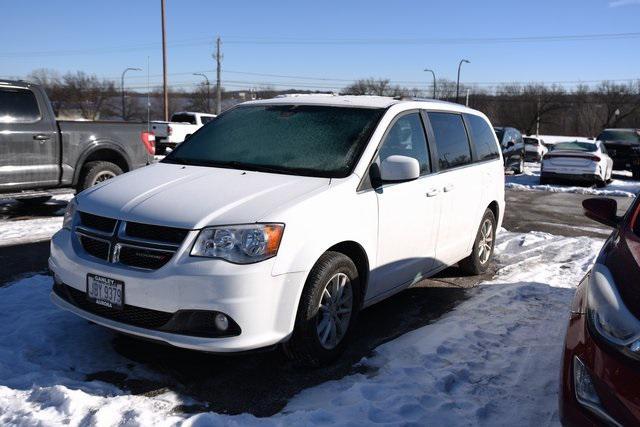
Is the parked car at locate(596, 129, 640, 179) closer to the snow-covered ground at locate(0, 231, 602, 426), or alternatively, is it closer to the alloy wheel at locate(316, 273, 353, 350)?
the snow-covered ground at locate(0, 231, 602, 426)

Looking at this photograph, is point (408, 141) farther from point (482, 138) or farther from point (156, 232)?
point (156, 232)

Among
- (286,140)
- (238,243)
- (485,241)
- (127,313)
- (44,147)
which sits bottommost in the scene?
(485,241)

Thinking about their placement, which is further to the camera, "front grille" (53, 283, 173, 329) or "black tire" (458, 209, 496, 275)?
"black tire" (458, 209, 496, 275)

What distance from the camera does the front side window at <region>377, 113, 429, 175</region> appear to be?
457 centimetres

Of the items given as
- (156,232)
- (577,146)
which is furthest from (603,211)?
(577,146)

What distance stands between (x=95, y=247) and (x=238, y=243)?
3.25 feet

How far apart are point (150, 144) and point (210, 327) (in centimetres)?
738

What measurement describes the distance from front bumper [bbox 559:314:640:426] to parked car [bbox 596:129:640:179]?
21905 mm

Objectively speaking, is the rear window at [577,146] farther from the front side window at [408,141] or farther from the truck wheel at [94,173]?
the front side window at [408,141]

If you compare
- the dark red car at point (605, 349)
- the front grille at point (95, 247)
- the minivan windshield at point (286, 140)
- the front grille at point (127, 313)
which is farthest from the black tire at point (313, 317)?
the dark red car at point (605, 349)

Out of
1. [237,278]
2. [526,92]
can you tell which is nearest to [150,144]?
[237,278]

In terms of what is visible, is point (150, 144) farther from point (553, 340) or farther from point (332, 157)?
point (553, 340)

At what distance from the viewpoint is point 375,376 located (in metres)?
3.84

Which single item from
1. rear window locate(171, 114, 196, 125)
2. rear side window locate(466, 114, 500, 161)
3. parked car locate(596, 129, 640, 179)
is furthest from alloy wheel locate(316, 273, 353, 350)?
rear window locate(171, 114, 196, 125)
